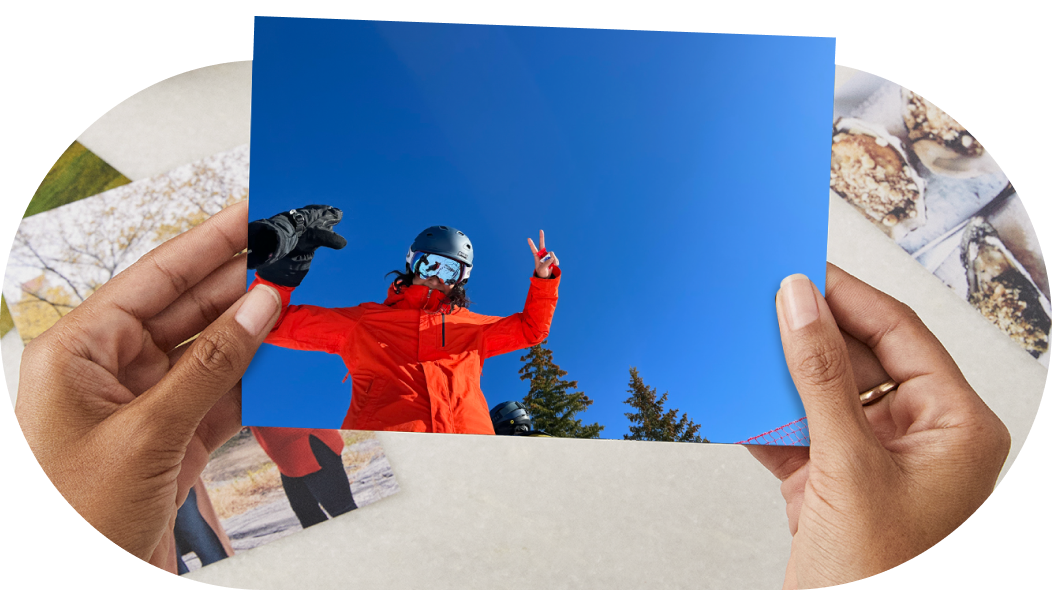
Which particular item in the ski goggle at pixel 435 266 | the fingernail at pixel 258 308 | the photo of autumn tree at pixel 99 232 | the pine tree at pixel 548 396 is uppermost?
the photo of autumn tree at pixel 99 232

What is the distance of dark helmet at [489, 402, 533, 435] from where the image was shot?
2.24 metres

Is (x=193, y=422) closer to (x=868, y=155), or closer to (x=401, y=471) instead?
(x=401, y=471)

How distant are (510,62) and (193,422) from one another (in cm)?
160

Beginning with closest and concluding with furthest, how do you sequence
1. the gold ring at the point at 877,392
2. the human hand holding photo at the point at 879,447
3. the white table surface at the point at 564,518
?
the human hand holding photo at the point at 879,447
the gold ring at the point at 877,392
the white table surface at the point at 564,518

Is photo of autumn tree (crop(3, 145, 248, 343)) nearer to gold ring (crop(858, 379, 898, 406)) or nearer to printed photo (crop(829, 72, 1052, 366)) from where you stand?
gold ring (crop(858, 379, 898, 406))

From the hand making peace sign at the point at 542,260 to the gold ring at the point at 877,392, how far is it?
47.8 inches

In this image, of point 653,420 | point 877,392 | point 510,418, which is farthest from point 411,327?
point 877,392

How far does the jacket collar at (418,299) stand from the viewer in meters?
2.21

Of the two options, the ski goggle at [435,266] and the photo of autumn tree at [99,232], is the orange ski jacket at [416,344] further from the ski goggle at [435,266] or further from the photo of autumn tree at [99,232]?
the photo of autumn tree at [99,232]

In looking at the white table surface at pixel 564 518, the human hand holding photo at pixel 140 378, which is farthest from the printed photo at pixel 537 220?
the white table surface at pixel 564 518

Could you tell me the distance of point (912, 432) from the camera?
2178mm

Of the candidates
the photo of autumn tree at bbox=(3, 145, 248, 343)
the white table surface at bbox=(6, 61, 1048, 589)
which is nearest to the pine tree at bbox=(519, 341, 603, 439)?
the white table surface at bbox=(6, 61, 1048, 589)

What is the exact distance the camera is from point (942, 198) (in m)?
3.22

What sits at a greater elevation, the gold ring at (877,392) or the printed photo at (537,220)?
the printed photo at (537,220)
